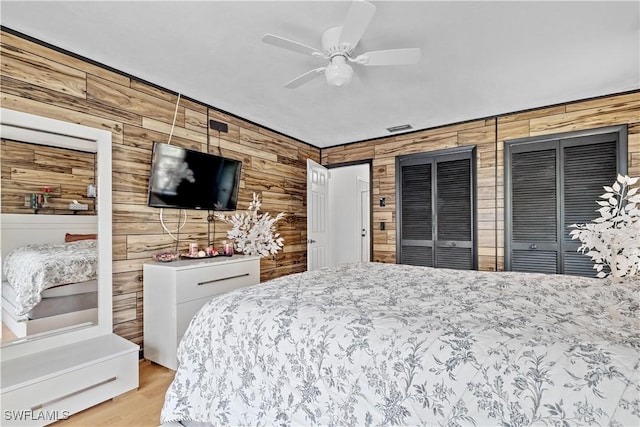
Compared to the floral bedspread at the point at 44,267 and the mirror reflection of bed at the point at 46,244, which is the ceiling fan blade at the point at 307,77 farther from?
the floral bedspread at the point at 44,267

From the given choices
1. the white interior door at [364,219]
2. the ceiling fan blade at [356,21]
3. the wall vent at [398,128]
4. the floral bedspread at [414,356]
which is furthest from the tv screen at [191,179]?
the white interior door at [364,219]

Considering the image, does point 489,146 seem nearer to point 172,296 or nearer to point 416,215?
point 416,215

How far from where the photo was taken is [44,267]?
2.27 m

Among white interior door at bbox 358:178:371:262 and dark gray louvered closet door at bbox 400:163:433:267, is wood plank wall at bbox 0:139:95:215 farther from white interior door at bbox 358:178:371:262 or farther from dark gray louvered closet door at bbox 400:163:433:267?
white interior door at bbox 358:178:371:262

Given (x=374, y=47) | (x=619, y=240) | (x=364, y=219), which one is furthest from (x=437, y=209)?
(x=374, y=47)

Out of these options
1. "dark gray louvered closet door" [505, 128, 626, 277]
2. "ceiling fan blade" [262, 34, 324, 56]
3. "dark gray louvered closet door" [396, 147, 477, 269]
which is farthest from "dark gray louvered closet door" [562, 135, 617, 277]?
"ceiling fan blade" [262, 34, 324, 56]

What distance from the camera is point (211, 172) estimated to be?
3.30 meters

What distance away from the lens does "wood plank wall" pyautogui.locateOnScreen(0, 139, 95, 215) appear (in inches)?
82.8

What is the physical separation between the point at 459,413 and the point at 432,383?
0.11 meters

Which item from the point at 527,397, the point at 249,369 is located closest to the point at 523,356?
the point at 527,397

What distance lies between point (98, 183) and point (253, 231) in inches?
65.4

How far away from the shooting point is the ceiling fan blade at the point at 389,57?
78.7 inches

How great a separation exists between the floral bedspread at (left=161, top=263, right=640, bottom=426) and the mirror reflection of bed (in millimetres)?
1221

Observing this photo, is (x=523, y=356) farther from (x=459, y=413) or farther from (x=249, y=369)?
(x=249, y=369)
